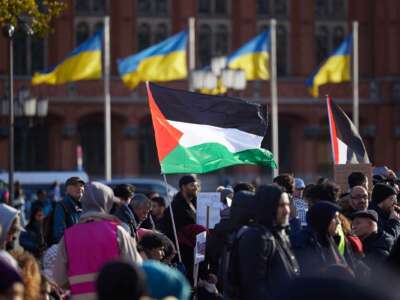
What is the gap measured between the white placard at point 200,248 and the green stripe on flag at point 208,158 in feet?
2.01

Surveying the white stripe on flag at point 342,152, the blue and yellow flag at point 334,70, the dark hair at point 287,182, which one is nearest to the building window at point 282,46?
the blue and yellow flag at point 334,70

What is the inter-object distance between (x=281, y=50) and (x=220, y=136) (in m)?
41.0

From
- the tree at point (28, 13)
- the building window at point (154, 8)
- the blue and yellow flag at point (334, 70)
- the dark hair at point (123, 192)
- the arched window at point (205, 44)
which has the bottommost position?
the dark hair at point (123, 192)

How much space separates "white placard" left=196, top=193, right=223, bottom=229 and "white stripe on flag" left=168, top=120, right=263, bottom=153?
0.53m

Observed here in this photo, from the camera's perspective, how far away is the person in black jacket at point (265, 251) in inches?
276

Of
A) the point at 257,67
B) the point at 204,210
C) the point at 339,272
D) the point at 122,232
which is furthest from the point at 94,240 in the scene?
the point at 257,67

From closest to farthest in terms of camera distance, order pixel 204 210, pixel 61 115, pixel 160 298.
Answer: pixel 160 298 → pixel 204 210 → pixel 61 115

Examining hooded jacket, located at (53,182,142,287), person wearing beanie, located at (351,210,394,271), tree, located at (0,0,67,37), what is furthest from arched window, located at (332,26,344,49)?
hooded jacket, located at (53,182,142,287)

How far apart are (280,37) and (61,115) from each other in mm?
9262

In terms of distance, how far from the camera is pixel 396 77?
52156 millimetres

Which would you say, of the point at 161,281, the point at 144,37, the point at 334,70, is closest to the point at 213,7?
the point at 144,37

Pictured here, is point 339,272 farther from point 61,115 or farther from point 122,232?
point 61,115

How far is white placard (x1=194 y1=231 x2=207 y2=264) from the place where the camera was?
10625 mm

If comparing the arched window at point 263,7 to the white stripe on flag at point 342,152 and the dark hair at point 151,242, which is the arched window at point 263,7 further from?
the dark hair at point 151,242
